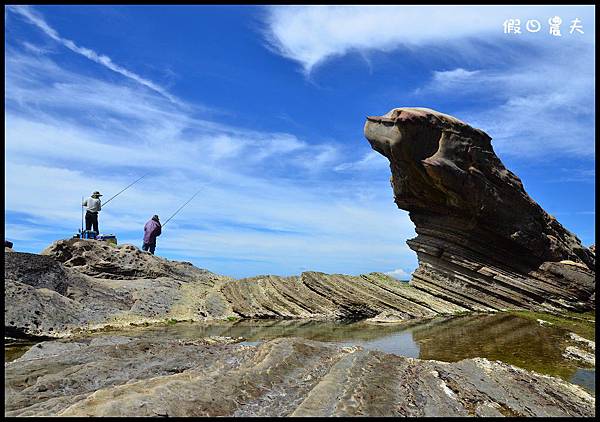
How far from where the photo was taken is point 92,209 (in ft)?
84.5

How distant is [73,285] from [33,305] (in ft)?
10.6

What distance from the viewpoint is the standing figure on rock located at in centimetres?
2528

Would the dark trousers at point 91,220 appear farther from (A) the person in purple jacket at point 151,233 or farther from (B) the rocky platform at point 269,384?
(B) the rocky platform at point 269,384

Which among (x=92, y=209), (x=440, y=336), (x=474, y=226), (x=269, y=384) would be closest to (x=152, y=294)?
(x=92, y=209)

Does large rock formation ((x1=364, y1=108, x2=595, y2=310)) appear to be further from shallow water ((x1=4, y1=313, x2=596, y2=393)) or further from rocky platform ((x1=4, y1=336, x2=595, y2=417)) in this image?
rocky platform ((x1=4, y1=336, x2=595, y2=417))

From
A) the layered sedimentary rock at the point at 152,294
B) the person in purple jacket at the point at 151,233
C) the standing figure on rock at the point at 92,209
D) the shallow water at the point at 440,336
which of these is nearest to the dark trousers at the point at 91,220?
the standing figure on rock at the point at 92,209

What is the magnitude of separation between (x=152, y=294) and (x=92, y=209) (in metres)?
7.89

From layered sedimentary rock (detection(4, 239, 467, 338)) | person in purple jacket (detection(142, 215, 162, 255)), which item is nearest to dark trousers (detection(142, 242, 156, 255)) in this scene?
person in purple jacket (detection(142, 215, 162, 255))

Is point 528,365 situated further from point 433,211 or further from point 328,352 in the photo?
point 433,211

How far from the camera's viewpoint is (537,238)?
26.9m

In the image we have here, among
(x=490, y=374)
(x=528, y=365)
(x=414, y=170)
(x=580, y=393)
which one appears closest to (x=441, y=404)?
(x=490, y=374)

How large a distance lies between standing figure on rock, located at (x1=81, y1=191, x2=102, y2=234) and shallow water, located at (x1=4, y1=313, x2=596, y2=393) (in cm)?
1080

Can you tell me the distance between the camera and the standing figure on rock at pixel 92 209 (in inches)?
995

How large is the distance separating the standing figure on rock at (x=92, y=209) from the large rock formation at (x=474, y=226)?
52.3ft
